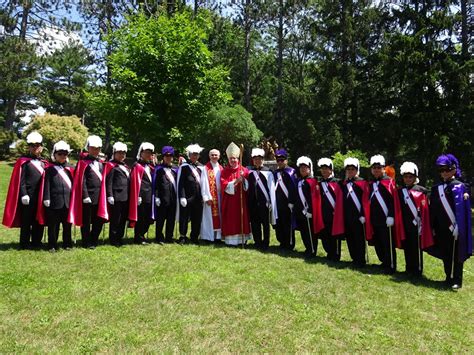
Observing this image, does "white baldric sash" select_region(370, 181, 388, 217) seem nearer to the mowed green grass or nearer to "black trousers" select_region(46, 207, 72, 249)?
the mowed green grass

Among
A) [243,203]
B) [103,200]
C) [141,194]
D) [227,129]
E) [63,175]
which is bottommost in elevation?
[243,203]

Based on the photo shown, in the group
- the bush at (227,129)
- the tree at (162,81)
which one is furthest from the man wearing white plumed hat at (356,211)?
the bush at (227,129)

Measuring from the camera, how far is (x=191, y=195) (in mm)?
9016

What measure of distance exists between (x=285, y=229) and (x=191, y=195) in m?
2.20

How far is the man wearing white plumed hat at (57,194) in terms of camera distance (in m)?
7.57

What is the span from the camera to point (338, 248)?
840 centimetres

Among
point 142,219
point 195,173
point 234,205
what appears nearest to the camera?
point 142,219

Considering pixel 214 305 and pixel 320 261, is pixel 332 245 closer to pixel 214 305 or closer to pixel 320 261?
pixel 320 261

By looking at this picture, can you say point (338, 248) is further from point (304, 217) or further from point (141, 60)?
point (141, 60)

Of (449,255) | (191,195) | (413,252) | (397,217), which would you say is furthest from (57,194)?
(449,255)

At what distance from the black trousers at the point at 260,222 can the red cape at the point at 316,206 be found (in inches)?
42.4

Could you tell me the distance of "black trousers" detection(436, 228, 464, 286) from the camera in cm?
695

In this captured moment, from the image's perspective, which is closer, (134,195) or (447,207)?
Answer: (447,207)

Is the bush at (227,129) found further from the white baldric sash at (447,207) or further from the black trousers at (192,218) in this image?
the white baldric sash at (447,207)
